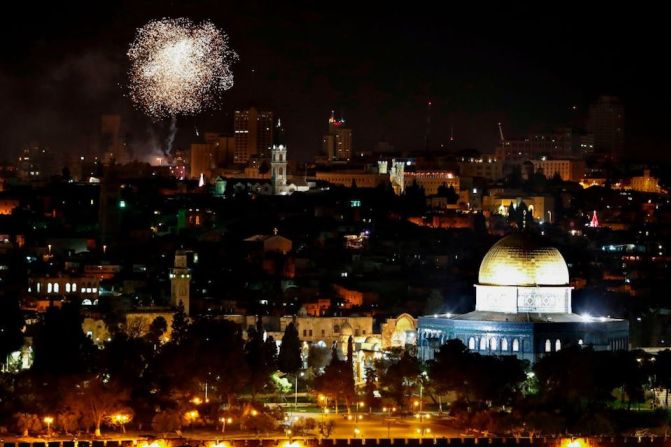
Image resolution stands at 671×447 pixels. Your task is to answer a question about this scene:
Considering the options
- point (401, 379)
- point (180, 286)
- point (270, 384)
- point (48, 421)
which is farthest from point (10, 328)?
point (180, 286)

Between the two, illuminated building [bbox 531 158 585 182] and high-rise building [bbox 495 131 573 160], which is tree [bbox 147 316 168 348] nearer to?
illuminated building [bbox 531 158 585 182]

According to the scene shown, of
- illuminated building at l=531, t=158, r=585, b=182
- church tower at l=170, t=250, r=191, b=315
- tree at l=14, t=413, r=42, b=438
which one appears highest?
illuminated building at l=531, t=158, r=585, b=182

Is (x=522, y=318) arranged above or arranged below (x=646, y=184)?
below

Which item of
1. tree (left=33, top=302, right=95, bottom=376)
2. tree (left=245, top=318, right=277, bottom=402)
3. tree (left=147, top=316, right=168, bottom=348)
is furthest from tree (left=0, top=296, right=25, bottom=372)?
tree (left=245, top=318, right=277, bottom=402)

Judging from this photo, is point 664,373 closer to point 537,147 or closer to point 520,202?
point 520,202

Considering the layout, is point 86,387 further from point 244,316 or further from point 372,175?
point 372,175

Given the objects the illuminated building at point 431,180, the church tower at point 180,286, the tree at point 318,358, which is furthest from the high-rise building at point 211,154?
the tree at point 318,358

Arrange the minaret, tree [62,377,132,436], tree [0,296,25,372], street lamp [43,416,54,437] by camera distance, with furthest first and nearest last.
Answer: the minaret < tree [0,296,25,372] < tree [62,377,132,436] < street lamp [43,416,54,437]
